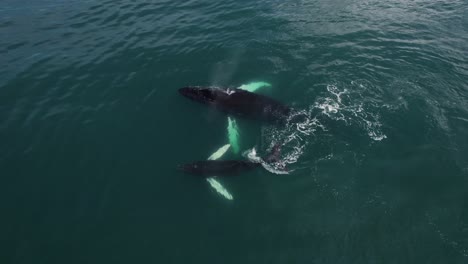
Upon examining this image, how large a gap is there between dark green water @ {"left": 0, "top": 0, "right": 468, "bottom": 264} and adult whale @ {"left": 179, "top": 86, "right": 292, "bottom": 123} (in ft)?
2.40

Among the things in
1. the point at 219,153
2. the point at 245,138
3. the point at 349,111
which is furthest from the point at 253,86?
the point at 349,111

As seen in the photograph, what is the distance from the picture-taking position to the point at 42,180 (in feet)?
66.0

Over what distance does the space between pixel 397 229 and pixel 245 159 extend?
8987 millimetres

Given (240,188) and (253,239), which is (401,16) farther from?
(253,239)

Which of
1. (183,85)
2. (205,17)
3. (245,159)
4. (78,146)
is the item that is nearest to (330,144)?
(245,159)

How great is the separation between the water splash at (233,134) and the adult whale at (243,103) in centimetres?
79

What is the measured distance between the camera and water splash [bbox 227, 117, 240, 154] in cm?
2114

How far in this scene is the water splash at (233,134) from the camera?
21.1m

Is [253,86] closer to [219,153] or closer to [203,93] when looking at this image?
[203,93]

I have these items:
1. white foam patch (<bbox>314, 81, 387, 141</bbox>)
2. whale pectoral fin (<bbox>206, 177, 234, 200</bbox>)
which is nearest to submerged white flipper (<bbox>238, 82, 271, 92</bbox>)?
white foam patch (<bbox>314, 81, 387, 141</bbox>)

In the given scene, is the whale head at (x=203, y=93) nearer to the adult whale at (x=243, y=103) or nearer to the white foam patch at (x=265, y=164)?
the adult whale at (x=243, y=103)

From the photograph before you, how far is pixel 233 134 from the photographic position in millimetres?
21875

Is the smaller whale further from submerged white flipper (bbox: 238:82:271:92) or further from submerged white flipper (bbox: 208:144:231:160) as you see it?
submerged white flipper (bbox: 238:82:271:92)

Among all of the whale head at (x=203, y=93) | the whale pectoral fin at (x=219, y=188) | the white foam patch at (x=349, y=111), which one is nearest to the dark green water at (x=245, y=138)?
the white foam patch at (x=349, y=111)
